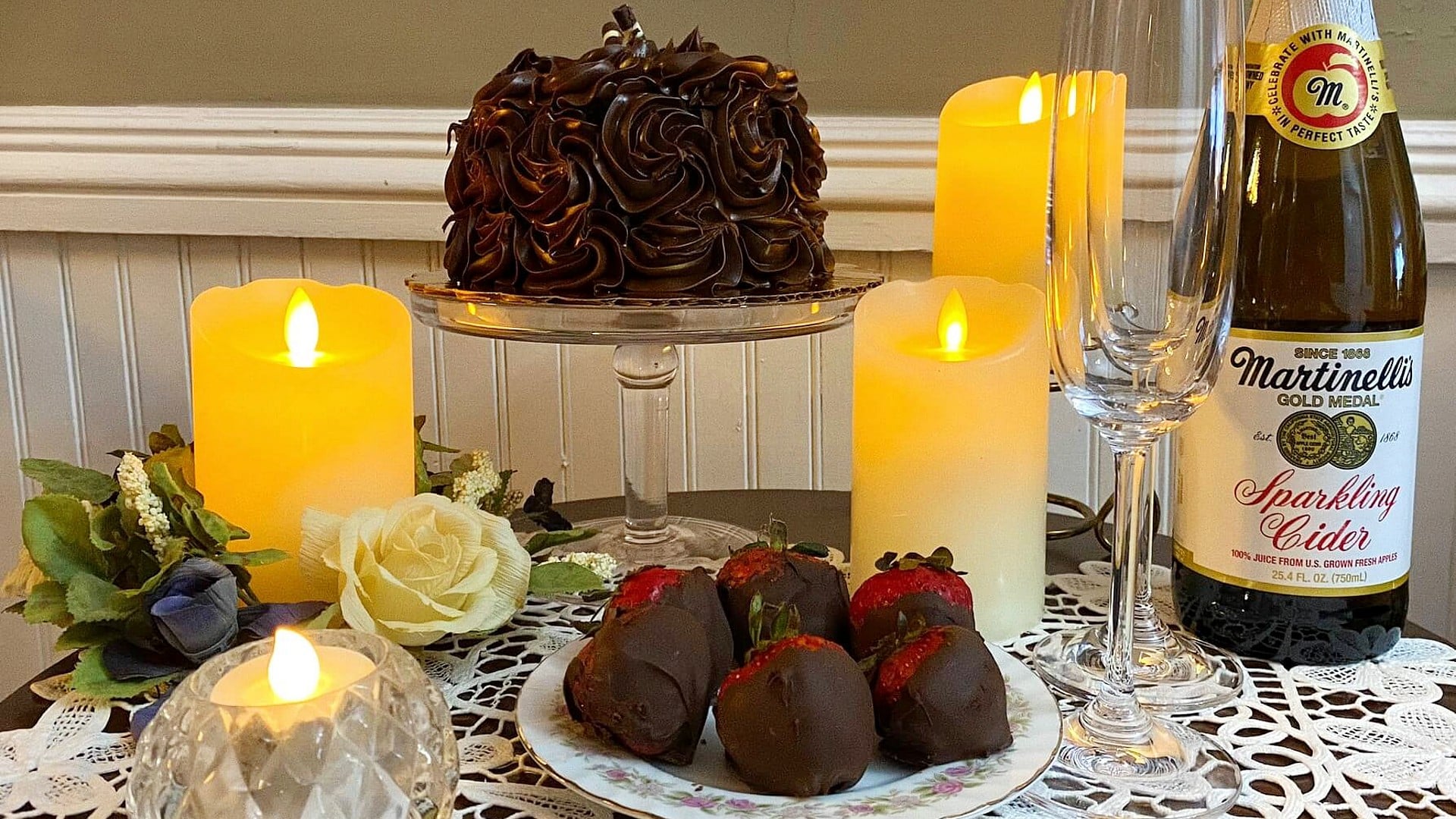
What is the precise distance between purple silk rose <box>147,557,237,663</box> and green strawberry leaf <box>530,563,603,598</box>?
5.6 inches

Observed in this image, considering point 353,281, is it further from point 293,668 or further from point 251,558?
point 293,668

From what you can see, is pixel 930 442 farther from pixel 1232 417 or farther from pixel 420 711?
pixel 420 711

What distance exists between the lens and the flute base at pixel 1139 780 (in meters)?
0.48

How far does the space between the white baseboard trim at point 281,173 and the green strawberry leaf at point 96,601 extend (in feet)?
1.82

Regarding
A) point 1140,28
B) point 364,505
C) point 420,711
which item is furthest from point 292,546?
point 1140,28

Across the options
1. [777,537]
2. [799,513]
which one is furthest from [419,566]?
[799,513]

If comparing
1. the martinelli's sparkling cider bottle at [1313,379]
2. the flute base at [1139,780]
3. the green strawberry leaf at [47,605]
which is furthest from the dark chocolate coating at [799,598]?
the green strawberry leaf at [47,605]

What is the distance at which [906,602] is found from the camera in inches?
20.6

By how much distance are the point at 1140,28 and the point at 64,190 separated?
3.40ft

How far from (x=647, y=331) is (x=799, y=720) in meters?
0.28

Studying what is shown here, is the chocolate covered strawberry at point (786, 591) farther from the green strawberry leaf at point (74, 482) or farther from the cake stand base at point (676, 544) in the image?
the green strawberry leaf at point (74, 482)

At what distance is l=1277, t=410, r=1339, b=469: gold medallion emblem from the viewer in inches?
23.5

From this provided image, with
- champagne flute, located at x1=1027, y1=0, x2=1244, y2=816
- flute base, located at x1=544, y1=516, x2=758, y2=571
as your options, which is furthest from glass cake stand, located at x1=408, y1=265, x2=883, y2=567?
champagne flute, located at x1=1027, y1=0, x2=1244, y2=816

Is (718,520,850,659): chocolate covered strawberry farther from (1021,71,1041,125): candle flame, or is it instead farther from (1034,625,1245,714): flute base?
(1021,71,1041,125): candle flame
